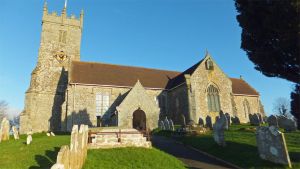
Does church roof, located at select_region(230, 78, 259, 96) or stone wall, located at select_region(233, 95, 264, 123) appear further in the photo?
church roof, located at select_region(230, 78, 259, 96)

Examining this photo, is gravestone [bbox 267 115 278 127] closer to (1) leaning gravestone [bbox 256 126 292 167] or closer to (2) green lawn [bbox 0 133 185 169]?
(1) leaning gravestone [bbox 256 126 292 167]

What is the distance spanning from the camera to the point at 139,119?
30.4 metres

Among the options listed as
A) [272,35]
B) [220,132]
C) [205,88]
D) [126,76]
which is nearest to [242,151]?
[220,132]

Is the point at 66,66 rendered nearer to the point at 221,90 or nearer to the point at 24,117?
the point at 24,117

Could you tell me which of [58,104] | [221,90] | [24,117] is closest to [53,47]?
[58,104]

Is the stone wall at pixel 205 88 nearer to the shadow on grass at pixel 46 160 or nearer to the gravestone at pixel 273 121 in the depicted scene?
the gravestone at pixel 273 121

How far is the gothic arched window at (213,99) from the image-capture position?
33.3 metres

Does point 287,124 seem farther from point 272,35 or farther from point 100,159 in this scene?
point 100,159

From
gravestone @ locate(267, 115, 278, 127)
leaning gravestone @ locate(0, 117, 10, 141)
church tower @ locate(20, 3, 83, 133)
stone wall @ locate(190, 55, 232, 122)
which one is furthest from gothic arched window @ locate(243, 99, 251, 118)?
leaning gravestone @ locate(0, 117, 10, 141)

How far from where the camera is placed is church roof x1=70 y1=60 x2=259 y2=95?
33.7 meters

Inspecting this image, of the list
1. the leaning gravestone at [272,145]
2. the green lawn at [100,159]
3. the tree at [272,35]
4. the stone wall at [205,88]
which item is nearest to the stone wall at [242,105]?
the stone wall at [205,88]

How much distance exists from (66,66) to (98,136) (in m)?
27.7

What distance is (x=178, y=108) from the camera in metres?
34.1

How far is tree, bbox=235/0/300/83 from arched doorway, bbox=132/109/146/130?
16535mm
